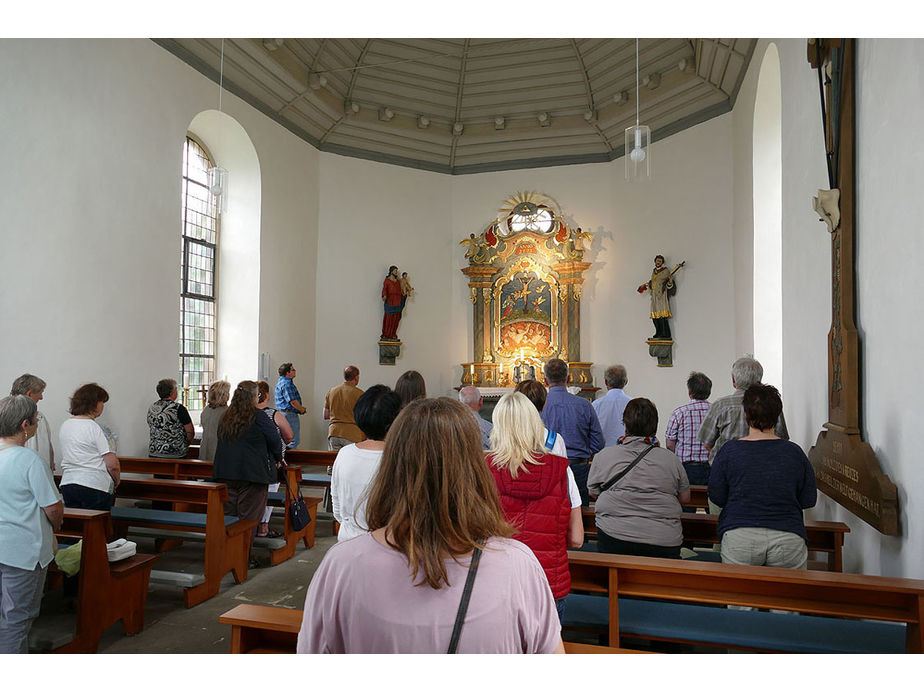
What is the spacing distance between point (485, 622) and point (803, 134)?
531cm

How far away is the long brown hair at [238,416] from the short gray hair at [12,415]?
2037mm

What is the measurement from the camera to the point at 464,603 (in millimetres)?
1311

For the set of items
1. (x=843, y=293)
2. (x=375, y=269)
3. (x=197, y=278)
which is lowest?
(x=843, y=293)

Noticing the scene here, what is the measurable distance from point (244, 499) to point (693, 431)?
348 centimetres

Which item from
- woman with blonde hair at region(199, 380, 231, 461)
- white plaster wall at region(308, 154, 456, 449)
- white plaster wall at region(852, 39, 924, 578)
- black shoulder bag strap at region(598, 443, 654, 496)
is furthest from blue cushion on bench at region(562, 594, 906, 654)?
white plaster wall at region(308, 154, 456, 449)

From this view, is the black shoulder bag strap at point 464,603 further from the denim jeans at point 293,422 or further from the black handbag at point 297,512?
the denim jeans at point 293,422

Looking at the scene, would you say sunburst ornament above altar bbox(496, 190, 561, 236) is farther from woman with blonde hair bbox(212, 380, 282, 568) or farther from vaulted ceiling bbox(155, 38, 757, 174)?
woman with blonde hair bbox(212, 380, 282, 568)

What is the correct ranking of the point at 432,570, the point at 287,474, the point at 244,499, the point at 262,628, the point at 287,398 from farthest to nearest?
the point at 287,398
the point at 287,474
the point at 244,499
the point at 262,628
the point at 432,570

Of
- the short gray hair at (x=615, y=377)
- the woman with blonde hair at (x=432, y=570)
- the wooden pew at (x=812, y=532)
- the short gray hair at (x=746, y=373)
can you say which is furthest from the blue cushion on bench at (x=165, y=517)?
the woman with blonde hair at (x=432, y=570)

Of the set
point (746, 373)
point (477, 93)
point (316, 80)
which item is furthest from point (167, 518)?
point (477, 93)

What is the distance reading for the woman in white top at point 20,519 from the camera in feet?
9.93

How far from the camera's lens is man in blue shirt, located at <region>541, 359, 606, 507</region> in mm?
4934

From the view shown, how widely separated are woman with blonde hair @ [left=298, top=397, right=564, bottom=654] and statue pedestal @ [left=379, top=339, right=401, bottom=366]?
1040 cm

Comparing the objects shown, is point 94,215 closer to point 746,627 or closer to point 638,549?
point 638,549
